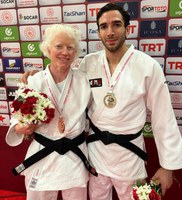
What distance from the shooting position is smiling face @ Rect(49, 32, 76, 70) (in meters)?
1.24

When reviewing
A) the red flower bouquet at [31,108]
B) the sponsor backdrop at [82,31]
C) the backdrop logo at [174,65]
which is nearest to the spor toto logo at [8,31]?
the sponsor backdrop at [82,31]

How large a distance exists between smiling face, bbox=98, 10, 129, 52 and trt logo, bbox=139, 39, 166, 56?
347mm

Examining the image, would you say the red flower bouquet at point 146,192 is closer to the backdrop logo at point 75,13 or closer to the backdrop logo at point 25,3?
the backdrop logo at point 75,13

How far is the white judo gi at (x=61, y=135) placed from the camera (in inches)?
52.1

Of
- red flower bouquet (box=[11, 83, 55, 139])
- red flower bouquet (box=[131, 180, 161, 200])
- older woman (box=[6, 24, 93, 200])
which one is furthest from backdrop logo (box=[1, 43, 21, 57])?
red flower bouquet (box=[131, 180, 161, 200])

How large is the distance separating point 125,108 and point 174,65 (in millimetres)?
538

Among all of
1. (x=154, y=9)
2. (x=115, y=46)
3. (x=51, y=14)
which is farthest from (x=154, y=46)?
(x=51, y=14)

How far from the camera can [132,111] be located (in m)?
1.27

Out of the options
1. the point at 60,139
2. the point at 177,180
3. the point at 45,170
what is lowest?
the point at 177,180

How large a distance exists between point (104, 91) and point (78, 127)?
0.26 metres

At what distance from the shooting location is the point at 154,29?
1.50 m

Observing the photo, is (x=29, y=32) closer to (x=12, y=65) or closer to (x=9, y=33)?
(x=9, y=33)

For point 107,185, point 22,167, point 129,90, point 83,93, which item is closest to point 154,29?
point 129,90

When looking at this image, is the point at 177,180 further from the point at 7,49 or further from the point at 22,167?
the point at 7,49
